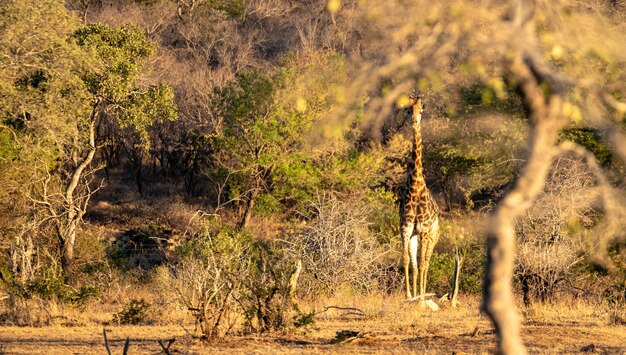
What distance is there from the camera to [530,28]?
17.8 feet

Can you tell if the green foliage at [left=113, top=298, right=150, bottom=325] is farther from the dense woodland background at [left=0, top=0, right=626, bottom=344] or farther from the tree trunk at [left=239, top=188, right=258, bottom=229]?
the tree trunk at [left=239, top=188, right=258, bottom=229]

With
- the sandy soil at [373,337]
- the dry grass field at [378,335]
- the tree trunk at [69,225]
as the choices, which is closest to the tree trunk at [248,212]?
the tree trunk at [69,225]

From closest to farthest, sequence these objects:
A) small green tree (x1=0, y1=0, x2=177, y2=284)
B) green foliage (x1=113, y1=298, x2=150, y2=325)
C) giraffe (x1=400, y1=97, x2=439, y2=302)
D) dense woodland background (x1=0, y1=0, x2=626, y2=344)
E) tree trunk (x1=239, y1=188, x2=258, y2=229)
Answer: dense woodland background (x1=0, y1=0, x2=626, y2=344) < green foliage (x1=113, y1=298, x2=150, y2=325) < small green tree (x1=0, y1=0, x2=177, y2=284) < giraffe (x1=400, y1=97, x2=439, y2=302) < tree trunk (x1=239, y1=188, x2=258, y2=229)

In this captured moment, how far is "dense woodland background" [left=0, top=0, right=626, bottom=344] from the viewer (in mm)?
5805

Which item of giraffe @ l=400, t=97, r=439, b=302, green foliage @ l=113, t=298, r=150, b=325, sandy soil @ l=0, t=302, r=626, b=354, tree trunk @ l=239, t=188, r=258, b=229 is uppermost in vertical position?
tree trunk @ l=239, t=188, r=258, b=229

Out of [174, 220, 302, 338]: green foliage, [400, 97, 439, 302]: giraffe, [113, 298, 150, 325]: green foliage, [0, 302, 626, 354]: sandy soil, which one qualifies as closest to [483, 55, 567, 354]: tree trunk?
[0, 302, 626, 354]: sandy soil

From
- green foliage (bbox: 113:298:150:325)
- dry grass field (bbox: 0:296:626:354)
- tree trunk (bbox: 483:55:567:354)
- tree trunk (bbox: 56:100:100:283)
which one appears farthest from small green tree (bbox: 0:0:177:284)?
tree trunk (bbox: 483:55:567:354)

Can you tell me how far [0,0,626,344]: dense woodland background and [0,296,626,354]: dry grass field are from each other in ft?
1.44

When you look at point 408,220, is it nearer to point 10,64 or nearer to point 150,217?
point 10,64

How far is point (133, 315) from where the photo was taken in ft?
42.9

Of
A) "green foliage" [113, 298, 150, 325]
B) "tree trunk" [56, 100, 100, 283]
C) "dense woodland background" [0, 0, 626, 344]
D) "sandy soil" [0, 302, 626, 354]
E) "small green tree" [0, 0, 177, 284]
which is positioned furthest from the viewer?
"tree trunk" [56, 100, 100, 283]

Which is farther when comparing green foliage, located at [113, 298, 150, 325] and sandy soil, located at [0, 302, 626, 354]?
green foliage, located at [113, 298, 150, 325]

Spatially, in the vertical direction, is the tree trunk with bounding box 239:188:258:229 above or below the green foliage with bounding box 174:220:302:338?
above

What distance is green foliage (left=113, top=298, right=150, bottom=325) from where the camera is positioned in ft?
42.6
